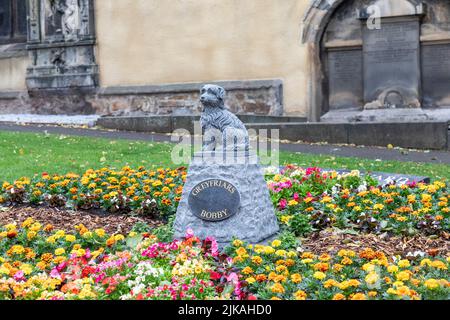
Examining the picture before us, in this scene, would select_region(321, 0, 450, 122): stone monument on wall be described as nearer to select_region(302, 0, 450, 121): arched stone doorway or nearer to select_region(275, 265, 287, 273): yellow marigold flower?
select_region(302, 0, 450, 121): arched stone doorway

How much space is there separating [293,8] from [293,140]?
3.66 m

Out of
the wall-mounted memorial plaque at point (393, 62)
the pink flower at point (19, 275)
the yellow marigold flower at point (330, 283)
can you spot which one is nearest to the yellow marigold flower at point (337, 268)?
the yellow marigold flower at point (330, 283)

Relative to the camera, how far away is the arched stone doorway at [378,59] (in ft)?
45.0

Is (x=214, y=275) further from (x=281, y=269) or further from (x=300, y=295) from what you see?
(x=300, y=295)

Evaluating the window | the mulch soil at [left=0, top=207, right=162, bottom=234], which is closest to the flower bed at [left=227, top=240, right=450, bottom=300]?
the mulch soil at [left=0, top=207, right=162, bottom=234]

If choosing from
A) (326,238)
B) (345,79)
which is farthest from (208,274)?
(345,79)

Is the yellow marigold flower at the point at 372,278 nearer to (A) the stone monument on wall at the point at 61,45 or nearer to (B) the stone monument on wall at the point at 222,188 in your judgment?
(B) the stone monument on wall at the point at 222,188

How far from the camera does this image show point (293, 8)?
576 inches

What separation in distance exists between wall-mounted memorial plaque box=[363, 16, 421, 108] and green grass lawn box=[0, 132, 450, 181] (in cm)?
442

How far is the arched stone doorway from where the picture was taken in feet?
45.0

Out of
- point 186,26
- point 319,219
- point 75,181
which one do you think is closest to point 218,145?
point 319,219

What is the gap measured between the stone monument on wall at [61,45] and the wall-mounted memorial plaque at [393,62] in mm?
7134
